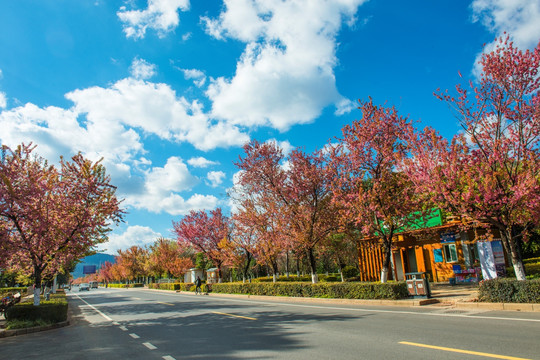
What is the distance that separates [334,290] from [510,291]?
828 centimetres

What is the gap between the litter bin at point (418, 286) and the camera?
14.3m

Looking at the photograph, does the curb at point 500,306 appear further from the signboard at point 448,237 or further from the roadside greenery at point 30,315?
the roadside greenery at point 30,315

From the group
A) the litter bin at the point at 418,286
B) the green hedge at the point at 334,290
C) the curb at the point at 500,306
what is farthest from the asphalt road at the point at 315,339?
the green hedge at the point at 334,290

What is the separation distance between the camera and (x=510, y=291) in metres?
11.2

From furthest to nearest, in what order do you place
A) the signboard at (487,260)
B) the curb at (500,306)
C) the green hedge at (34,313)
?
the signboard at (487,260), the green hedge at (34,313), the curb at (500,306)

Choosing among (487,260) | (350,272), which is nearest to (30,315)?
(487,260)

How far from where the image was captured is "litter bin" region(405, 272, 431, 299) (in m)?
14.3

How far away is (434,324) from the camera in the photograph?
29.1 ft

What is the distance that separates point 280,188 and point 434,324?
1496 cm

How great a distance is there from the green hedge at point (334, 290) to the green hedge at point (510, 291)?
11.7 ft

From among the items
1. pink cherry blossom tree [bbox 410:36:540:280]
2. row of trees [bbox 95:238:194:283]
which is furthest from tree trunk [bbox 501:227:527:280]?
row of trees [bbox 95:238:194:283]

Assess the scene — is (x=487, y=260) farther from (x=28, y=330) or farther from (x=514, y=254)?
(x=28, y=330)

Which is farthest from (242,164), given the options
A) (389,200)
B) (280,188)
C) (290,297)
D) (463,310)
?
(463,310)

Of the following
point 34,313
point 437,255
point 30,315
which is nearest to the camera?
point 30,315
